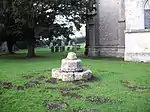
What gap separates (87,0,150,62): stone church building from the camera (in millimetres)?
22062

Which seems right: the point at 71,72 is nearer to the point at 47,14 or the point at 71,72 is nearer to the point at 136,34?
the point at 136,34

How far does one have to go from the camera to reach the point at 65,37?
1049 inches

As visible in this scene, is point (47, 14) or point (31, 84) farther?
point (47, 14)

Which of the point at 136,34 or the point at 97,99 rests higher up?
the point at 136,34

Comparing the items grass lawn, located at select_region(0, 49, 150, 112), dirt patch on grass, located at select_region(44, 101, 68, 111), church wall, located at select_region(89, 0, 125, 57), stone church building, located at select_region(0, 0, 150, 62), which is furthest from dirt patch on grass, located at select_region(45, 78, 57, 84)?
church wall, located at select_region(89, 0, 125, 57)

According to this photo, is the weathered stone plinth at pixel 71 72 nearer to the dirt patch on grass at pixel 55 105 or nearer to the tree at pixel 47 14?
the dirt patch on grass at pixel 55 105

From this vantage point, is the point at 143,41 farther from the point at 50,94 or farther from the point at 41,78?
the point at 50,94

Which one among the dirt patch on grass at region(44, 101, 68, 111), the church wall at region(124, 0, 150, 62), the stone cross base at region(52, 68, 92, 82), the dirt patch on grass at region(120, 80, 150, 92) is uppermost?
the church wall at region(124, 0, 150, 62)

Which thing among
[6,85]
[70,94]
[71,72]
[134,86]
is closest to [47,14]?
[71,72]

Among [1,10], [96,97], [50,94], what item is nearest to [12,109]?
[50,94]

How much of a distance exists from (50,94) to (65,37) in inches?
674

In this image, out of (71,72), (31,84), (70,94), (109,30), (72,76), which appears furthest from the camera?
(109,30)

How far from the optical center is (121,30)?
26797 millimetres

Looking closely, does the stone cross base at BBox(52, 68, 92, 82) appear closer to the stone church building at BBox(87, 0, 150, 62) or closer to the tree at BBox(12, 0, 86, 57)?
the stone church building at BBox(87, 0, 150, 62)
